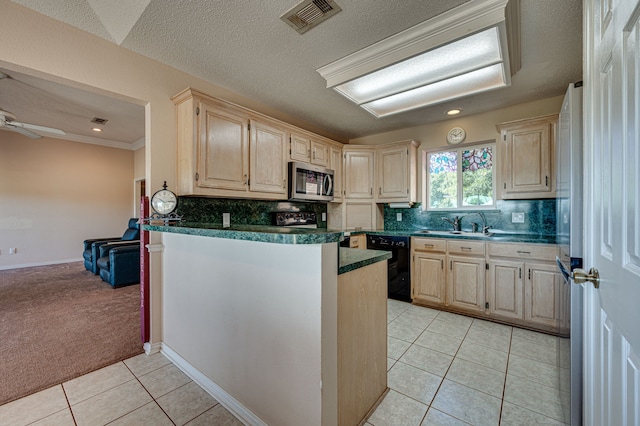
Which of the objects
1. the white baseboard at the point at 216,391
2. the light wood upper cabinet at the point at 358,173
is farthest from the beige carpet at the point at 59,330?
the light wood upper cabinet at the point at 358,173

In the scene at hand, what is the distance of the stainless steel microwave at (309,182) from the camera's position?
3.09 metres

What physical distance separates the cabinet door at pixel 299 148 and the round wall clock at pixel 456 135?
193cm

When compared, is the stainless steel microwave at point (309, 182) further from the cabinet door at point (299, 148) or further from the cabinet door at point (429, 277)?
the cabinet door at point (429, 277)

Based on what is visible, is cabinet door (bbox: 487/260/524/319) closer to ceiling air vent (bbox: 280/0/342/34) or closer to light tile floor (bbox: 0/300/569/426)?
light tile floor (bbox: 0/300/569/426)

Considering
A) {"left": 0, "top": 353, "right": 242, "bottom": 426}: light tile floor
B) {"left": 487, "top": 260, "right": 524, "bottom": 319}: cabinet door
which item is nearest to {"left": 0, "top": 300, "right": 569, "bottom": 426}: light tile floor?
{"left": 0, "top": 353, "right": 242, "bottom": 426}: light tile floor

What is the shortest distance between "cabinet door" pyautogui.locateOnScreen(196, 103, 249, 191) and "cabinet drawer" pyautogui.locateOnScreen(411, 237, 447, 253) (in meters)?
2.15

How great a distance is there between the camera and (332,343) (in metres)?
1.15

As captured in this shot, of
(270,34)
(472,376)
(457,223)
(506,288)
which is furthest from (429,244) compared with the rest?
(270,34)

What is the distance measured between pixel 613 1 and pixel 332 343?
4.93 feet

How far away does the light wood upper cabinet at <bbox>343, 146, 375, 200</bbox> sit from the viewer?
3912mm

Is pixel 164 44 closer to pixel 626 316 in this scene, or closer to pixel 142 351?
pixel 142 351

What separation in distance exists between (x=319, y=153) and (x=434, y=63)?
5.98 ft

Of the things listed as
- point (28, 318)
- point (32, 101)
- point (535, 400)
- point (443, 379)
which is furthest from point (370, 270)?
point (32, 101)

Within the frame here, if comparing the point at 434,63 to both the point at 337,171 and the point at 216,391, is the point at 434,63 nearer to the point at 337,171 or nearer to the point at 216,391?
the point at 337,171
